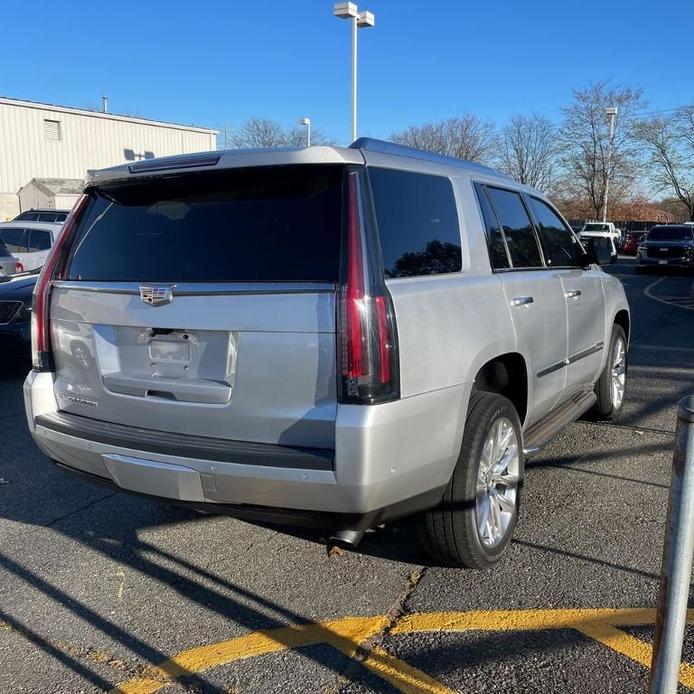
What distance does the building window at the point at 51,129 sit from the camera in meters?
34.8

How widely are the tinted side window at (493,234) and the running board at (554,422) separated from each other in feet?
3.28

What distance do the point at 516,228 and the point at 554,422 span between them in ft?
4.02

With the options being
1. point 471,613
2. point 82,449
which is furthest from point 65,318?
point 471,613

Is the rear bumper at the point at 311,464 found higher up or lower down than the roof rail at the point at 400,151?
lower down

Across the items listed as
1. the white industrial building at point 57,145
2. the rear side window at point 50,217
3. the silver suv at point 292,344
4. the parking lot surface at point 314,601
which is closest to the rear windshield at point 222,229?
the silver suv at point 292,344

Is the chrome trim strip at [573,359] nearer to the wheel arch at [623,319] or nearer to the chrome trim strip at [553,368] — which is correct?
the chrome trim strip at [553,368]

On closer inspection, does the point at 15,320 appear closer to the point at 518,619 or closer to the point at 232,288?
the point at 232,288

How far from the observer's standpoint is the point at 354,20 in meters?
18.3

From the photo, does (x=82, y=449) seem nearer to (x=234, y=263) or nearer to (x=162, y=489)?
(x=162, y=489)

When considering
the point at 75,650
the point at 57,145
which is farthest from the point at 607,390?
the point at 57,145

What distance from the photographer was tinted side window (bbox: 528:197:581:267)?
4734 millimetres

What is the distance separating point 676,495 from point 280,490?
1415mm

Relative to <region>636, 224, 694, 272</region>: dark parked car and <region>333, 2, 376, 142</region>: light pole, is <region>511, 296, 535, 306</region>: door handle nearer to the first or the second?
<region>333, 2, 376, 142</region>: light pole

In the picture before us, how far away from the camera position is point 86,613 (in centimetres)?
310
